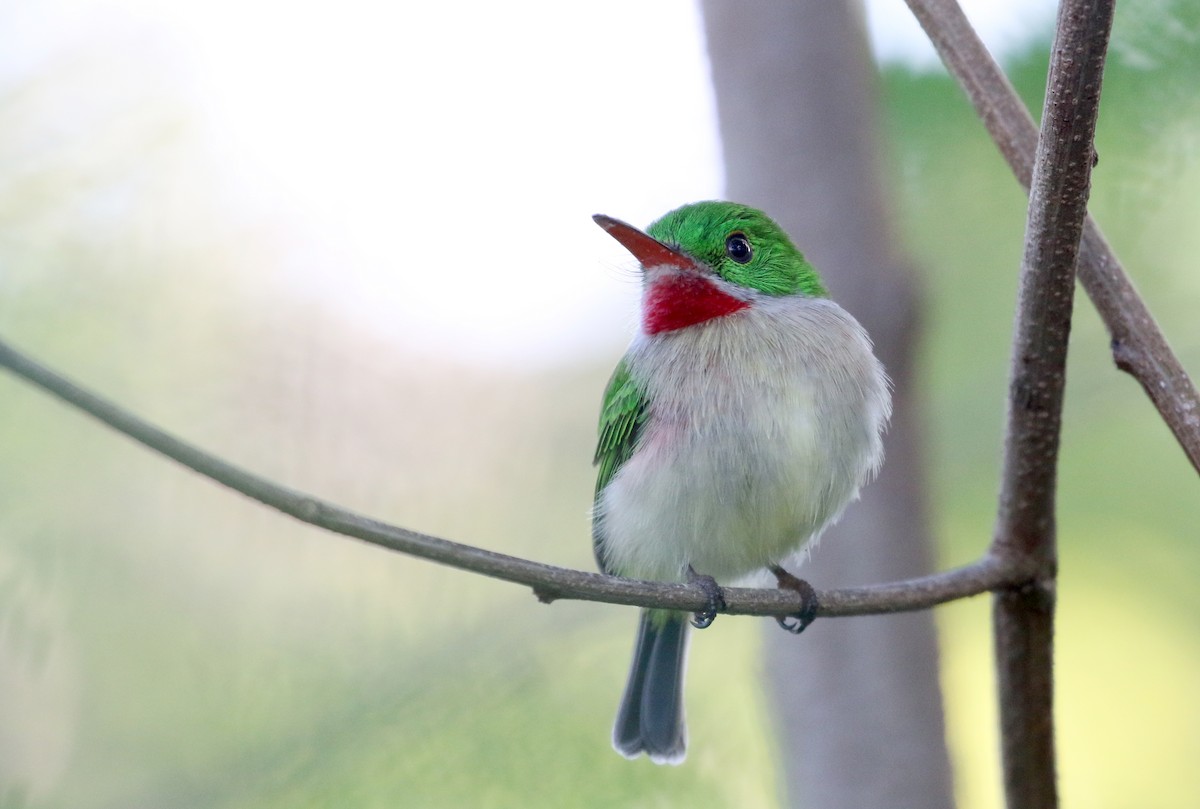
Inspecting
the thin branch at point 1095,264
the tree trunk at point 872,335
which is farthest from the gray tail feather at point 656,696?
the thin branch at point 1095,264

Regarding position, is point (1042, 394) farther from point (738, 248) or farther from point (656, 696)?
point (656, 696)

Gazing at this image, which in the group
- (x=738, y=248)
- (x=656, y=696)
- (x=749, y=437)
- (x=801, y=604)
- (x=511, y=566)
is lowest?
(x=656, y=696)

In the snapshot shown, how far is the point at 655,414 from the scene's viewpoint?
8.68 ft

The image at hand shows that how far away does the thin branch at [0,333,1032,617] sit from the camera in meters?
1.11

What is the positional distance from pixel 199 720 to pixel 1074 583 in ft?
7.62

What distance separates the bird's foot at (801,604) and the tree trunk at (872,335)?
0.43 ft

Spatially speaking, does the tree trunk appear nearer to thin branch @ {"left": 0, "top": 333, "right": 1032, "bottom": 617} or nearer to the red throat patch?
the red throat patch

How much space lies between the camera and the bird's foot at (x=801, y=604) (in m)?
2.03

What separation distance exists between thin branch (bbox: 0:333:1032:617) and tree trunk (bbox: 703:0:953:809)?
24.9 inches

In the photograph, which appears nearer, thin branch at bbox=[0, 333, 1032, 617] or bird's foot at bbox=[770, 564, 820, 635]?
thin branch at bbox=[0, 333, 1032, 617]

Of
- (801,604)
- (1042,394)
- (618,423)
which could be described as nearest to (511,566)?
(801,604)

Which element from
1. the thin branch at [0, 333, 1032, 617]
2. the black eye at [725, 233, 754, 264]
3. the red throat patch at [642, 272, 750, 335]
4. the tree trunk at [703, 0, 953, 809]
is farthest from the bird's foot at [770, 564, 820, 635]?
the black eye at [725, 233, 754, 264]

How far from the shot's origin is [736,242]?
2818 mm

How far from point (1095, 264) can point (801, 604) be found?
741 millimetres
